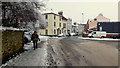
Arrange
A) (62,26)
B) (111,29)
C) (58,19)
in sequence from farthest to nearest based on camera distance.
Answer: (62,26)
(58,19)
(111,29)

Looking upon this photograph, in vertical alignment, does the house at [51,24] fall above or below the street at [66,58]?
above

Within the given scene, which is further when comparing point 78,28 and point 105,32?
point 78,28

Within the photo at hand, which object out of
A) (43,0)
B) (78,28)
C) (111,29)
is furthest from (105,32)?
(78,28)

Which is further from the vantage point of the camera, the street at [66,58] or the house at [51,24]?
the house at [51,24]

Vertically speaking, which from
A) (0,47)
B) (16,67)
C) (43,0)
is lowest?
(16,67)

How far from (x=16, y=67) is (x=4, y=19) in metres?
10.9

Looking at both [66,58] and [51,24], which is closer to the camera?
[66,58]

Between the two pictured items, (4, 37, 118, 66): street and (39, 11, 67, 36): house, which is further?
(39, 11, 67, 36): house

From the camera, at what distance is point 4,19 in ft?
55.5

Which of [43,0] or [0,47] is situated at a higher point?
[43,0]

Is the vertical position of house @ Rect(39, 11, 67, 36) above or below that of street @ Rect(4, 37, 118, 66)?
above

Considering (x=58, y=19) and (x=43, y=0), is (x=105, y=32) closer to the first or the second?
(x=43, y=0)

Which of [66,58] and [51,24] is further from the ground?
[51,24]

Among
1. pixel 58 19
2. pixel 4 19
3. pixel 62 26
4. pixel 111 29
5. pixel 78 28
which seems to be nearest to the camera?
pixel 4 19
